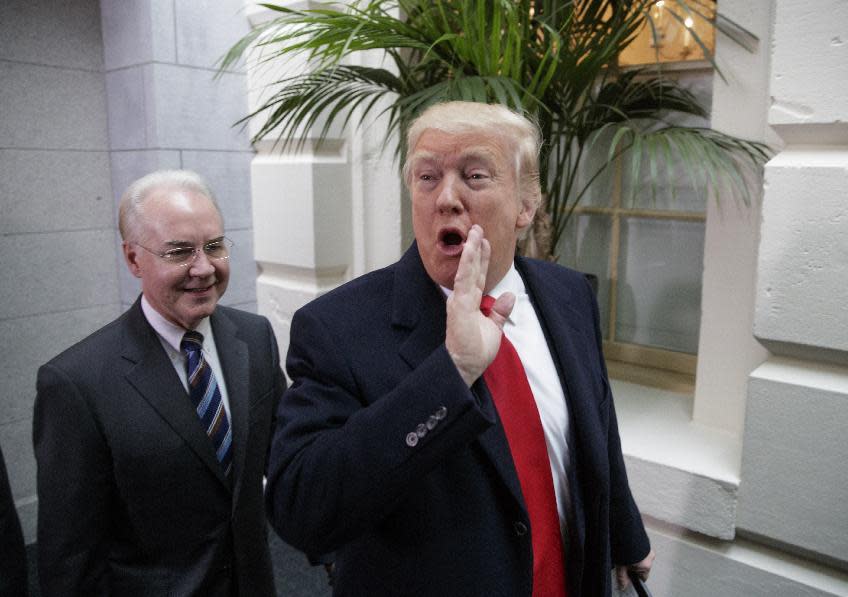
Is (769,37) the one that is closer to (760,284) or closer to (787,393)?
(760,284)

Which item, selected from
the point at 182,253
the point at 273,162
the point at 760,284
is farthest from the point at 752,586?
the point at 273,162

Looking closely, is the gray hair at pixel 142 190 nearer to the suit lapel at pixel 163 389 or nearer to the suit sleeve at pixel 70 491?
the suit lapel at pixel 163 389

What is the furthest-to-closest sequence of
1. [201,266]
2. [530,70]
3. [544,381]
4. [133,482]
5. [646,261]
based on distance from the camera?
1. [646,261]
2. [530,70]
3. [201,266]
4. [133,482]
5. [544,381]

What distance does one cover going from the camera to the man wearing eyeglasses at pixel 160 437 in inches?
55.9

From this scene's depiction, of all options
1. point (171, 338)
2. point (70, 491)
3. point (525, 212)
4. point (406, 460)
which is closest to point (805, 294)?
point (525, 212)

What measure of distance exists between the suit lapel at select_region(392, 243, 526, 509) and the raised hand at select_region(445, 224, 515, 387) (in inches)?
2.4

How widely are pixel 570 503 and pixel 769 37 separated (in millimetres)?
1591

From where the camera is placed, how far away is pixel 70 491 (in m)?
1.39

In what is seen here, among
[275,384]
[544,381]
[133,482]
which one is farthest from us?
[275,384]

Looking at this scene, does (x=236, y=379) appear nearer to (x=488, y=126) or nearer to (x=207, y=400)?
(x=207, y=400)

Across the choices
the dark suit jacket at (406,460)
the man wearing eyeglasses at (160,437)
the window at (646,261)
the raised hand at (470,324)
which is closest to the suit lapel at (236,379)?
the man wearing eyeglasses at (160,437)

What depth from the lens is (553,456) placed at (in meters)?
1.27

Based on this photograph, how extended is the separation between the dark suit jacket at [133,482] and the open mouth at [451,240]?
2.44ft

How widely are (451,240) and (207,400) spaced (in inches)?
30.2
